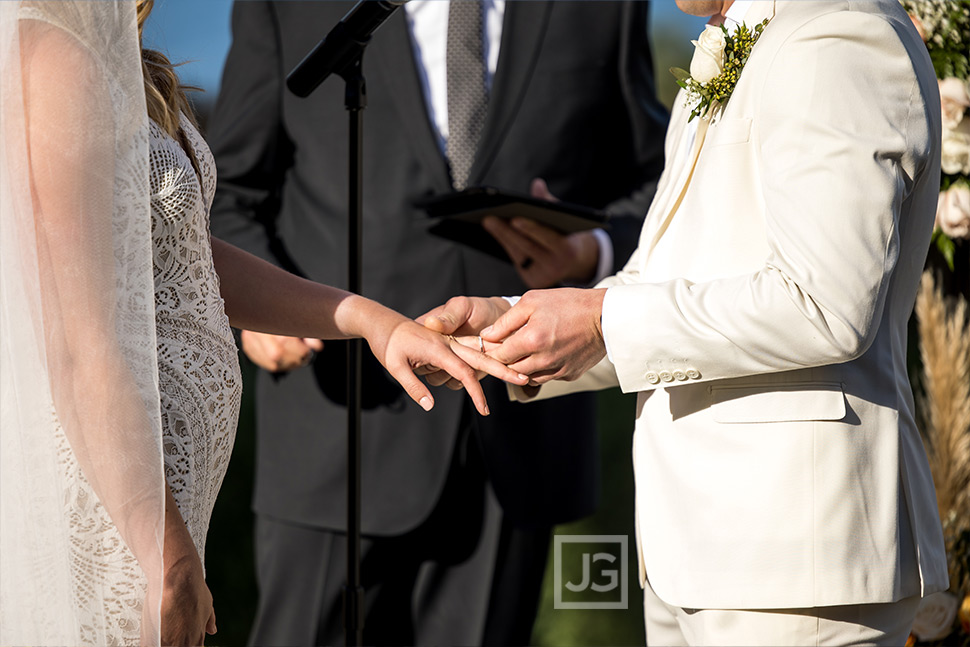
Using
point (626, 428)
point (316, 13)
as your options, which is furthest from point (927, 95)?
point (626, 428)

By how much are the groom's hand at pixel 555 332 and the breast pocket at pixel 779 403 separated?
→ 0.22m

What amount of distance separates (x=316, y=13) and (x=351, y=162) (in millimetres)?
798

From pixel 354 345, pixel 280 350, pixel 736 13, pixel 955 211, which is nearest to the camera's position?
pixel 736 13

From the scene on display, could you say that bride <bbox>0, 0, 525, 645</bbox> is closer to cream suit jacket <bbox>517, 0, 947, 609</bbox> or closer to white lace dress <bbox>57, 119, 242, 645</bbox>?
white lace dress <bbox>57, 119, 242, 645</bbox>

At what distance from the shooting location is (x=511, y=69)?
8.33 feet

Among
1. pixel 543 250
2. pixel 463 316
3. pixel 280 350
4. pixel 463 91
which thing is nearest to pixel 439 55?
pixel 463 91

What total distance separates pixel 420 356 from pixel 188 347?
0.47 meters

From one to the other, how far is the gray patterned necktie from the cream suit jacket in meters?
1.06

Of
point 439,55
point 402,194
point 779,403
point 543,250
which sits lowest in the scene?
point 779,403

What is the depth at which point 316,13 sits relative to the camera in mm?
2541

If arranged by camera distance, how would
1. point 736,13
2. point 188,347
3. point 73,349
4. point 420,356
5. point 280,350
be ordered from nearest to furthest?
1. point 73,349
2. point 188,347
3. point 736,13
4. point 420,356
5. point 280,350

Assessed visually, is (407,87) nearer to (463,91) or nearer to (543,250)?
(463,91)

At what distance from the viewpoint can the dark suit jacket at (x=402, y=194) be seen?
250cm

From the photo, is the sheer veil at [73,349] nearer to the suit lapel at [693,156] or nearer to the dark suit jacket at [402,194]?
the suit lapel at [693,156]
